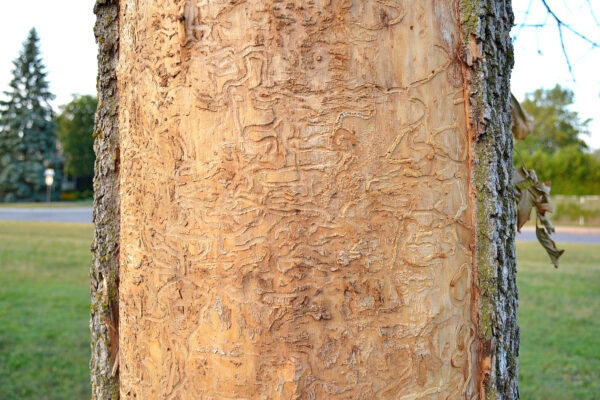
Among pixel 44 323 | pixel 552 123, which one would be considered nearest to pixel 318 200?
pixel 44 323

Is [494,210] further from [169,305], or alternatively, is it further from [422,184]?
[169,305]

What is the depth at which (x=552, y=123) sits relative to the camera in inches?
1243

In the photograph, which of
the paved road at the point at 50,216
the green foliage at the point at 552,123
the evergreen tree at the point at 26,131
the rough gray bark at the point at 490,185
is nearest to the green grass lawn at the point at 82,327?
the rough gray bark at the point at 490,185

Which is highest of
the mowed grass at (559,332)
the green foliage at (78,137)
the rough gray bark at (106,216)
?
the green foliage at (78,137)

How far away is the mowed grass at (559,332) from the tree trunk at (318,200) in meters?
3.59

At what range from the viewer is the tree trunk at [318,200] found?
1.01 meters

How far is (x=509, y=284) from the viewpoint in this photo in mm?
1256

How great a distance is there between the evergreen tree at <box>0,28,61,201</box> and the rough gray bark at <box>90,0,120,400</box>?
37538mm

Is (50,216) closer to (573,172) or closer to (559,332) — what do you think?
(559,332)

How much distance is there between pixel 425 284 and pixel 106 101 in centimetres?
98

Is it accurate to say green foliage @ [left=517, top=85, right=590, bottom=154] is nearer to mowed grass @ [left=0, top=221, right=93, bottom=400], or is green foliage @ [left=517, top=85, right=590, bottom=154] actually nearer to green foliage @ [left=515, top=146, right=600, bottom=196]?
green foliage @ [left=515, top=146, right=600, bottom=196]

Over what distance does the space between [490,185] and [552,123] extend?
34.4 metres

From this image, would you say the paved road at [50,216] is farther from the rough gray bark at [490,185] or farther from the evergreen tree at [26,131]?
the rough gray bark at [490,185]

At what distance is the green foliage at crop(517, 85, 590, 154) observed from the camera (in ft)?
102
